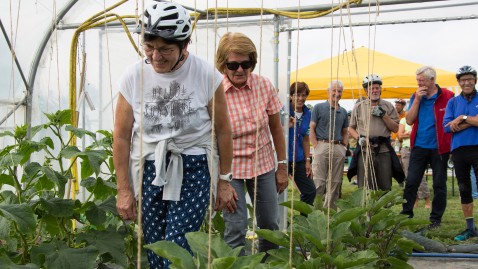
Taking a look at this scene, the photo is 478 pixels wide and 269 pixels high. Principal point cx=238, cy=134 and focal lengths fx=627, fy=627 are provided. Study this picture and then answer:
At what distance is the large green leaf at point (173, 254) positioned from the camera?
174cm

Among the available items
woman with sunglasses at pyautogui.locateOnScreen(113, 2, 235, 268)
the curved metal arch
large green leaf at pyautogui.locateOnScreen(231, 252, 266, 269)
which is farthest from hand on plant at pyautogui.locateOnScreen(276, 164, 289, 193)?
the curved metal arch

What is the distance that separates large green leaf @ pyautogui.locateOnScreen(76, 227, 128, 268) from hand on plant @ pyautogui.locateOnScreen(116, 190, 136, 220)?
0.14 metres

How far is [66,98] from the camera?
684 cm

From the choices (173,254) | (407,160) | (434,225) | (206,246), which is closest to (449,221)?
(434,225)

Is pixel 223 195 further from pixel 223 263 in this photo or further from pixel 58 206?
pixel 223 263

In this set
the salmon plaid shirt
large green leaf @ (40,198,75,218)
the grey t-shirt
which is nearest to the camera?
large green leaf @ (40,198,75,218)

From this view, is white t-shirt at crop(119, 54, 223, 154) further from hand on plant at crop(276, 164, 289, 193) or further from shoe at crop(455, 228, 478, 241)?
shoe at crop(455, 228, 478, 241)

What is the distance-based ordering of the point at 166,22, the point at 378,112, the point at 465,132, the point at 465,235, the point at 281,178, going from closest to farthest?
the point at 166,22
the point at 281,178
the point at 465,132
the point at 465,235
the point at 378,112

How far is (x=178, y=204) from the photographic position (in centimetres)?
264

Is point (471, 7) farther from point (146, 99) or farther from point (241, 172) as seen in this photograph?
point (146, 99)

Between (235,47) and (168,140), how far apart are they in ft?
2.86

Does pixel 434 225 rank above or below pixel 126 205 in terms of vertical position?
below

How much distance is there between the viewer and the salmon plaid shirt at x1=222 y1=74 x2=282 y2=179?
3459 millimetres

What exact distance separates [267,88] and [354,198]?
2.54 feet
